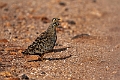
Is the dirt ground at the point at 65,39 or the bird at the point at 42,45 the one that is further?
the bird at the point at 42,45

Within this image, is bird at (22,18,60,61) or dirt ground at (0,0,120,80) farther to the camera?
bird at (22,18,60,61)

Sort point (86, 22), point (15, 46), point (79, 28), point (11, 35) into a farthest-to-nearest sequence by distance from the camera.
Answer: point (86, 22) < point (79, 28) < point (11, 35) < point (15, 46)

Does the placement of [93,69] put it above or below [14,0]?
below

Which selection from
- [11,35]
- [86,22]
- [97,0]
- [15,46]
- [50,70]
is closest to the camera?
[50,70]

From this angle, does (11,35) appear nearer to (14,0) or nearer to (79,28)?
(79,28)

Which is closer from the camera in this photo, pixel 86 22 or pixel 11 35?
pixel 11 35

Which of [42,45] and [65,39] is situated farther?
[65,39]

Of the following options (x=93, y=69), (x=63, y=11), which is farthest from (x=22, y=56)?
(x=63, y=11)
